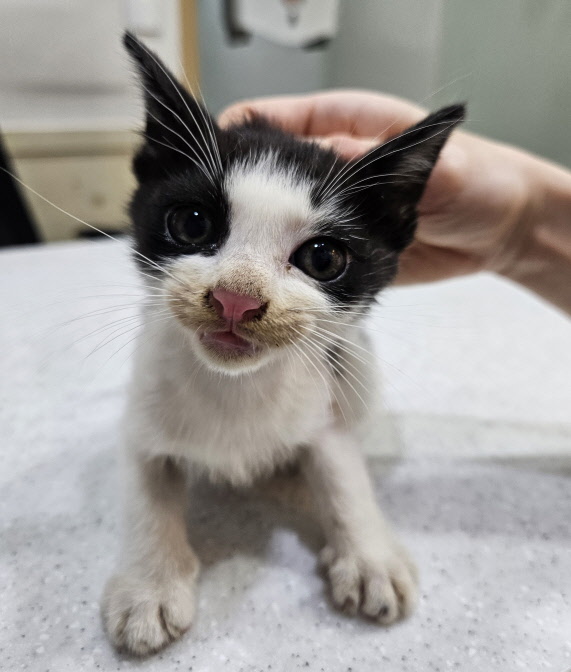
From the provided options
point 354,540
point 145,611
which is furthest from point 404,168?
point 145,611

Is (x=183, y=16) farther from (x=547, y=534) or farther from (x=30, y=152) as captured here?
(x=547, y=534)

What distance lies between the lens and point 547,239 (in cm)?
101

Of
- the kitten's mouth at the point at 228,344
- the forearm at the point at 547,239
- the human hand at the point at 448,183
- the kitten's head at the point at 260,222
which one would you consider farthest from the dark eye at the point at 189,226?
the forearm at the point at 547,239

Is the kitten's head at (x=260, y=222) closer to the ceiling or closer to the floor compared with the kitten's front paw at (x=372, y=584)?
closer to the ceiling

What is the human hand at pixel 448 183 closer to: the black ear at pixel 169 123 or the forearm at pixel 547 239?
the forearm at pixel 547 239

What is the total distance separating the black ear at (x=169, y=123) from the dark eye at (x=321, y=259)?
0.13m

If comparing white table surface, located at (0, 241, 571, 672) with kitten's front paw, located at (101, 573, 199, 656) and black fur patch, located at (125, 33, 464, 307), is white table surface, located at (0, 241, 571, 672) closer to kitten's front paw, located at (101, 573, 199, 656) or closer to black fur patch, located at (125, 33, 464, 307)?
kitten's front paw, located at (101, 573, 199, 656)

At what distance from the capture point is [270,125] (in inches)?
31.8

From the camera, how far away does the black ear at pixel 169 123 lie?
61 centimetres

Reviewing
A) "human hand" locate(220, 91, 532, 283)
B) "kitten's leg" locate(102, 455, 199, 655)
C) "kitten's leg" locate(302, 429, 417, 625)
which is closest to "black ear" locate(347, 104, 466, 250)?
"human hand" locate(220, 91, 532, 283)

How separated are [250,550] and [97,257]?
45.3 inches

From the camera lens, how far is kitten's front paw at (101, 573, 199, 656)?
588mm

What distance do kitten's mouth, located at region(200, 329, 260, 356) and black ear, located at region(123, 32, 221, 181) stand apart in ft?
0.58

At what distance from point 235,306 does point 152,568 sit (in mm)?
337
